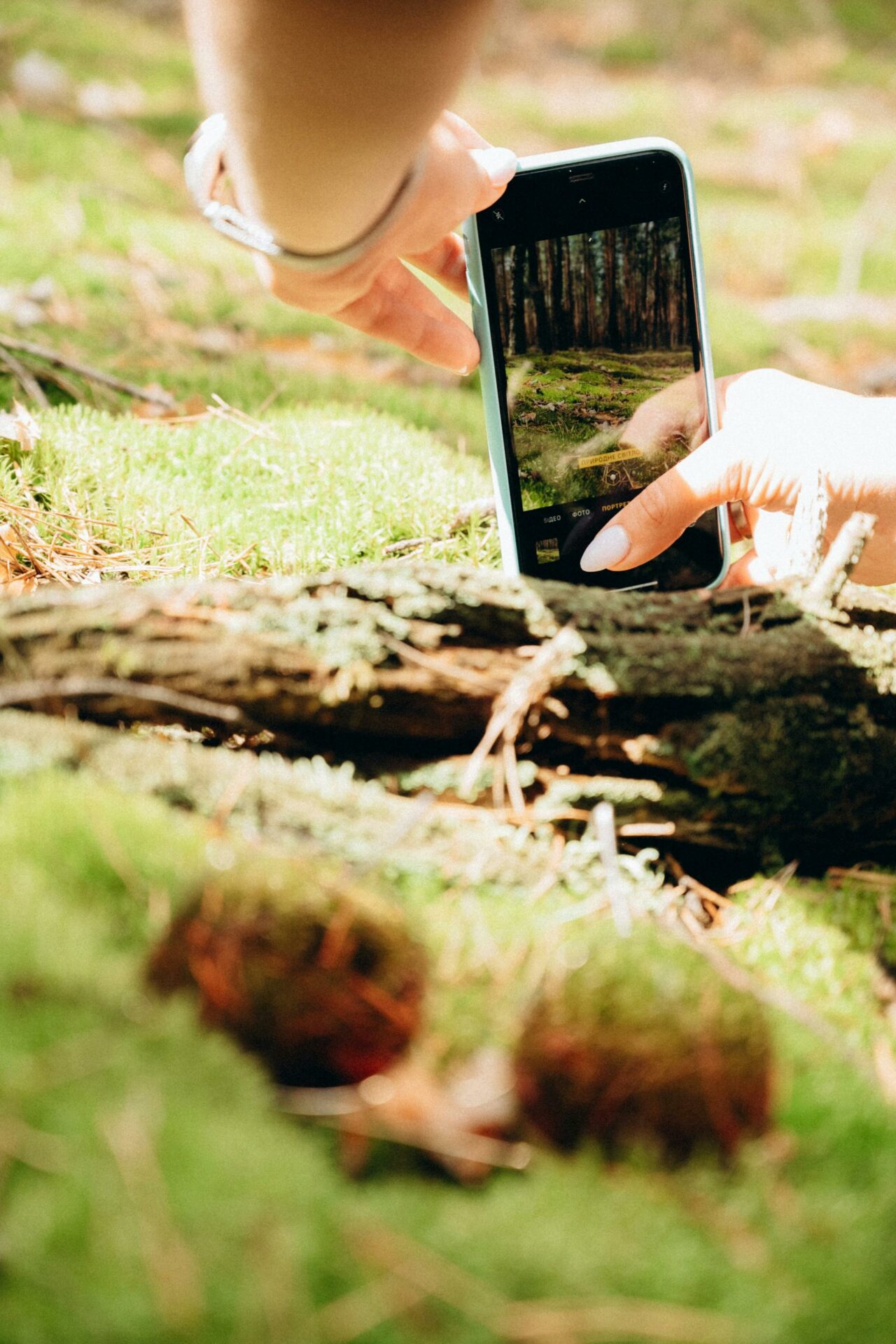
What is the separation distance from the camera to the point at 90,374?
230 cm

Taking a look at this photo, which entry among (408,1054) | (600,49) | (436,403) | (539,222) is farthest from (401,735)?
(600,49)

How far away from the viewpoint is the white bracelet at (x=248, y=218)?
1197 mm

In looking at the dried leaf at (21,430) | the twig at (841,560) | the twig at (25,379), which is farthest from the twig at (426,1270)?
the twig at (25,379)

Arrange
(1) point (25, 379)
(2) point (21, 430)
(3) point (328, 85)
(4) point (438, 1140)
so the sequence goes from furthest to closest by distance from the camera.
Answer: (1) point (25, 379) → (2) point (21, 430) → (3) point (328, 85) → (4) point (438, 1140)

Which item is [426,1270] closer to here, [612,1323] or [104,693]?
[612,1323]

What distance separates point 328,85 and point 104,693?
0.71 metres

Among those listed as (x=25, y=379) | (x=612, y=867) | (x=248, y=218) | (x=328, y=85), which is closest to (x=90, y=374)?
(x=25, y=379)

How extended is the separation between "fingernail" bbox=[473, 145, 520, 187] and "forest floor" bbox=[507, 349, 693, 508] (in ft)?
1.15

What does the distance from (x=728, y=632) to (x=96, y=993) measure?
0.94 metres

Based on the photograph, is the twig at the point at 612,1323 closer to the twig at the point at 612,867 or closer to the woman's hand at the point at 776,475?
the twig at the point at 612,867

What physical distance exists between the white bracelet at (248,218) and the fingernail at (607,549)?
2.39 feet

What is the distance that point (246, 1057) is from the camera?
2.81 ft

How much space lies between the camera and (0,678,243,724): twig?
3.74 feet

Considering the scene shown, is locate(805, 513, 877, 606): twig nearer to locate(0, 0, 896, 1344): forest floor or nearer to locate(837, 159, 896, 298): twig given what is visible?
locate(0, 0, 896, 1344): forest floor
